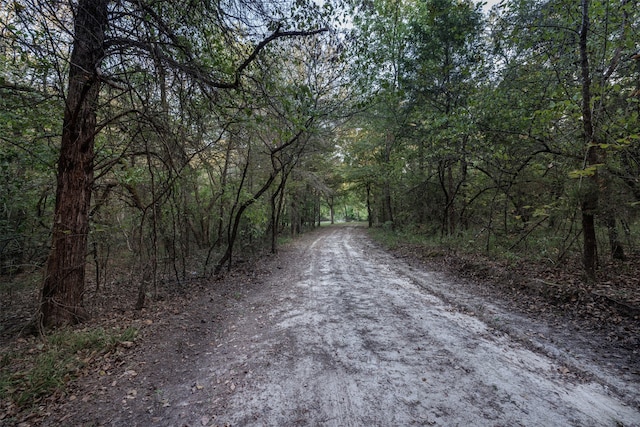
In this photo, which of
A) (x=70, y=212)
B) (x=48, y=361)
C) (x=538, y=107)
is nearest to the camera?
(x=48, y=361)

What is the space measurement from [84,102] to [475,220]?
46.6ft

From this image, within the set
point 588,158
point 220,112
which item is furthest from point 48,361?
point 588,158

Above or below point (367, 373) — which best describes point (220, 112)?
above

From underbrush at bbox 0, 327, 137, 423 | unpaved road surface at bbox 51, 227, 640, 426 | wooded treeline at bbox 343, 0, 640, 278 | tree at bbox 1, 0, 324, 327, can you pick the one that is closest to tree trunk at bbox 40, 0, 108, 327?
tree at bbox 1, 0, 324, 327

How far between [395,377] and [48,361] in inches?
161

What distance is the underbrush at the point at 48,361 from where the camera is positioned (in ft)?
9.56

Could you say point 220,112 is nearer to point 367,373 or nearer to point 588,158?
point 367,373

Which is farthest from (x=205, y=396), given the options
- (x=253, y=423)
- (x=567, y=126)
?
(x=567, y=126)

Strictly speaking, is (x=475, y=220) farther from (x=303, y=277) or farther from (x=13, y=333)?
(x=13, y=333)

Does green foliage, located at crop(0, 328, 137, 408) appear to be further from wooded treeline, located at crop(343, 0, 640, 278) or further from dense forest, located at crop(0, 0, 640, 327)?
wooded treeline, located at crop(343, 0, 640, 278)

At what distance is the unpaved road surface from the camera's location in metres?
2.55

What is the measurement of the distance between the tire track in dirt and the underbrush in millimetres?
1452

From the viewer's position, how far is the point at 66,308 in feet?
15.4

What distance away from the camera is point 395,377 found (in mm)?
3068
